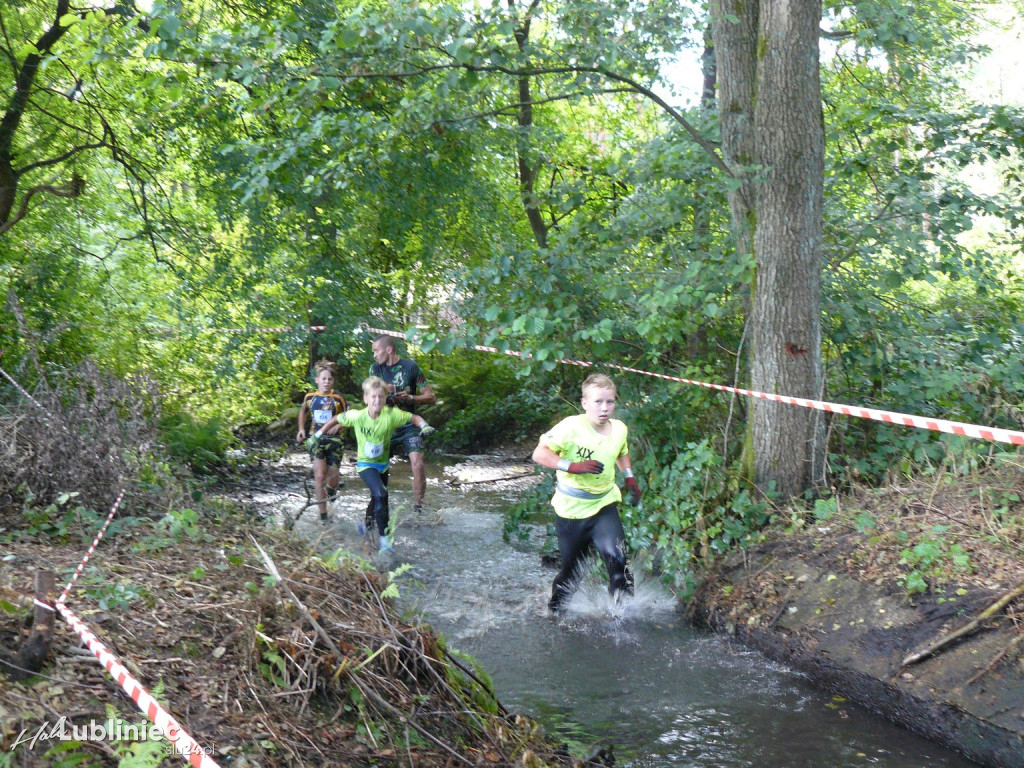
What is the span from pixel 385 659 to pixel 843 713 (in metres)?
3.03

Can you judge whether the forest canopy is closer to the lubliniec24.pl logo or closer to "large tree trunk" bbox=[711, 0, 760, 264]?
"large tree trunk" bbox=[711, 0, 760, 264]

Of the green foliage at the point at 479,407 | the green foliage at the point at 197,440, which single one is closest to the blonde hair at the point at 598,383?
the green foliage at the point at 197,440

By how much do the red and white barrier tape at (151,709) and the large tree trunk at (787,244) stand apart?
5.78 m

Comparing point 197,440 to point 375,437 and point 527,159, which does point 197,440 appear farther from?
point 527,159

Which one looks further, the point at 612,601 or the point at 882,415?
the point at 612,601

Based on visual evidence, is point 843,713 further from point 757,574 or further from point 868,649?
point 757,574

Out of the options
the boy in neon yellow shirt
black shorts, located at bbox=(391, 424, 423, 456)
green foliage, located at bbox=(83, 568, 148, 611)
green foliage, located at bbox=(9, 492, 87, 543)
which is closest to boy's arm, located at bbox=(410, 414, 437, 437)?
black shorts, located at bbox=(391, 424, 423, 456)

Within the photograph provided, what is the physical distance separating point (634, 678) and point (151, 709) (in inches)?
153

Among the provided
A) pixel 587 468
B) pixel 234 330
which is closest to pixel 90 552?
pixel 587 468

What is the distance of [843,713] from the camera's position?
5793 millimetres

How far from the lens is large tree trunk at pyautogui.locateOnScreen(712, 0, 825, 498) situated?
7.84m

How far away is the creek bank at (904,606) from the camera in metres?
5.27

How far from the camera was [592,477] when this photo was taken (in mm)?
7094

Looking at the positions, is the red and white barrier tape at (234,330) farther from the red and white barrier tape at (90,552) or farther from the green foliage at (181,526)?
the green foliage at (181,526)
